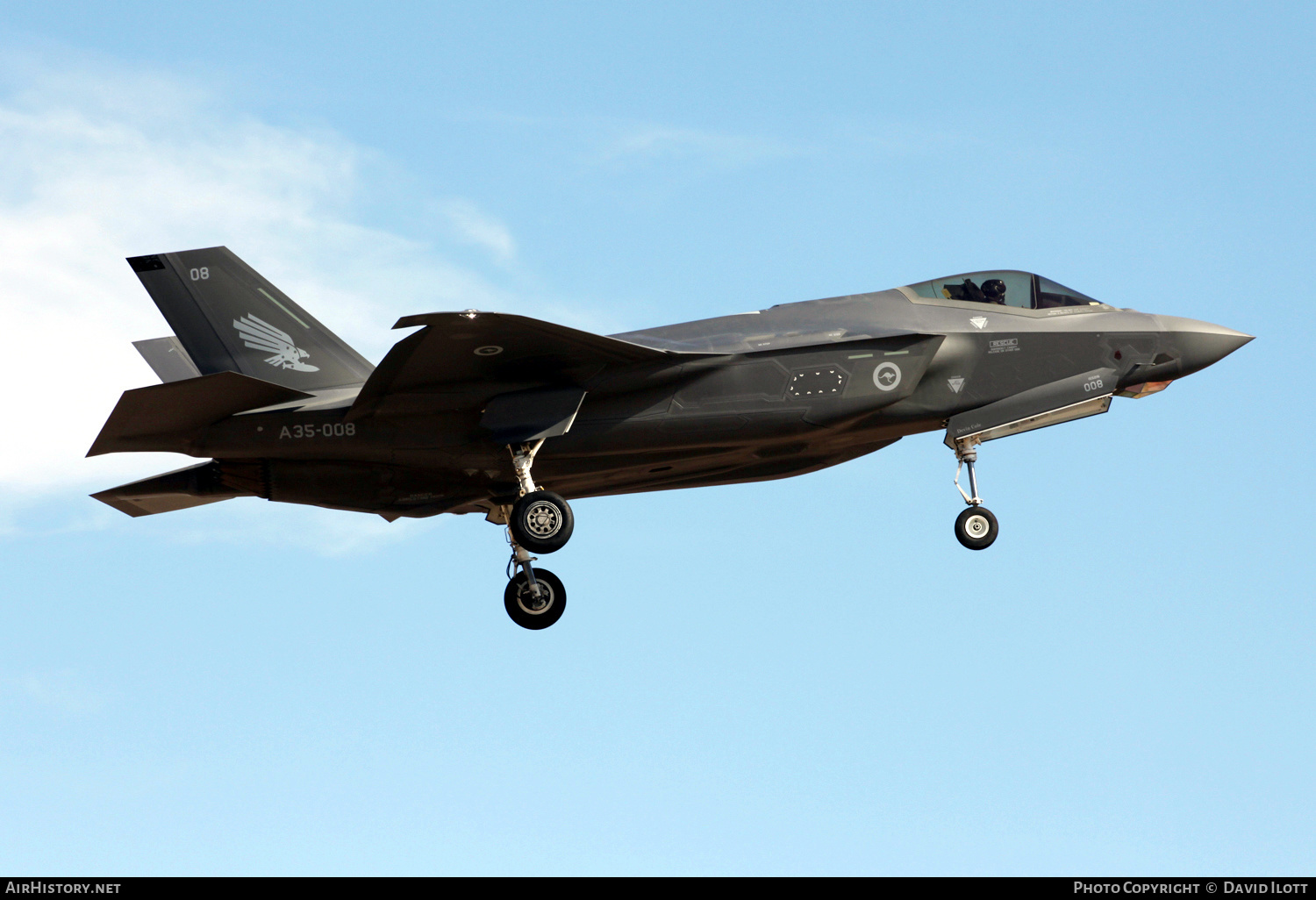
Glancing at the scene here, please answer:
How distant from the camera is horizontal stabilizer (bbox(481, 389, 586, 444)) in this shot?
21438 millimetres

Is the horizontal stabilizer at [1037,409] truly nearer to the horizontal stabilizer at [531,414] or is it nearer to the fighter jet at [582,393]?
the fighter jet at [582,393]

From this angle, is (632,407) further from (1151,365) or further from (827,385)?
(1151,365)

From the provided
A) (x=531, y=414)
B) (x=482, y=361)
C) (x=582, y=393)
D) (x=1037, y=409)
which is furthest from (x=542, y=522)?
(x=1037, y=409)

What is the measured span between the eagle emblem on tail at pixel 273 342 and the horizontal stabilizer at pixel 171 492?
6.24 feet

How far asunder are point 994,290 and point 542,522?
790 centimetres

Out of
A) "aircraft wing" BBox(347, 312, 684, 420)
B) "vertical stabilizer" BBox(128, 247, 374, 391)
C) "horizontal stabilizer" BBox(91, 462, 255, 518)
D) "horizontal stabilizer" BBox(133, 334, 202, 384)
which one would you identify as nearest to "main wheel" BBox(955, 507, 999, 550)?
"aircraft wing" BBox(347, 312, 684, 420)

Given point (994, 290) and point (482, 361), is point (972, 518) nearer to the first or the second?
point (994, 290)

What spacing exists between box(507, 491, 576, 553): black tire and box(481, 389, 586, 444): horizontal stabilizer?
2.95 feet

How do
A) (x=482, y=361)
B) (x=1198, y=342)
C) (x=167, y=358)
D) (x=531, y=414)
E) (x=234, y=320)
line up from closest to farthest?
(x=482, y=361) < (x=531, y=414) < (x=1198, y=342) < (x=234, y=320) < (x=167, y=358)

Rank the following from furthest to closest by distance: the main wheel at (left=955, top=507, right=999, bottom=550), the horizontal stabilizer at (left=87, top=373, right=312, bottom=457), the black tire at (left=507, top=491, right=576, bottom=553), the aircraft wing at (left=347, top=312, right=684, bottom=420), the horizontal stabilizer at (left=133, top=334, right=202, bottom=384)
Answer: the horizontal stabilizer at (left=133, top=334, right=202, bottom=384), the main wheel at (left=955, top=507, right=999, bottom=550), the black tire at (left=507, top=491, right=576, bottom=553), the horizontal stabilizer at (left=87, top=373, right=312, bottom=457), the aircraft wing at (left=347, top=312, right=684, bottom=420)

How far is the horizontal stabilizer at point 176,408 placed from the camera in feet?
67.7

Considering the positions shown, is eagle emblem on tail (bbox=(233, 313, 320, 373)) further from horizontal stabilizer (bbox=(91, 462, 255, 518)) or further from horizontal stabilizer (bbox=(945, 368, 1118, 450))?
horizontal stabilizer (bbox=(945, 368, 1118, 450))

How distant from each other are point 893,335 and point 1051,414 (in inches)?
110

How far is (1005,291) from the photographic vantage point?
23266mm
